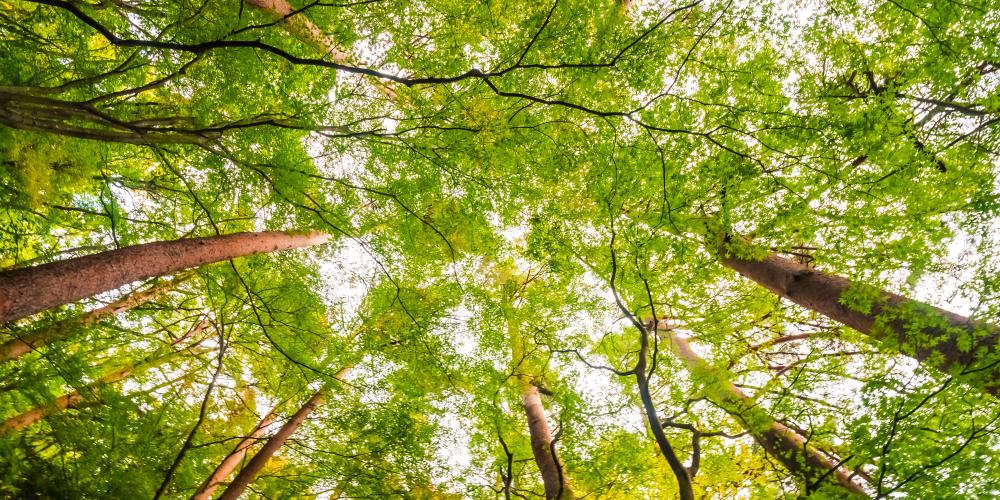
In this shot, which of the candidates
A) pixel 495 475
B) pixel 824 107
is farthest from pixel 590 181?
pixel 495 475

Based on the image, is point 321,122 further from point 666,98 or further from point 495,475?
point 495,475

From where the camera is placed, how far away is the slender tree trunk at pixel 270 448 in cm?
453

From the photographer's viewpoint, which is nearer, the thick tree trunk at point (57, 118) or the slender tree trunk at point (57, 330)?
the thick tree trunk at point (57, 118)

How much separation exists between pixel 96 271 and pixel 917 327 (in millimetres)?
6366

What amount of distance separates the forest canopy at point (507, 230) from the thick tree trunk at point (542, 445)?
2.7 inches

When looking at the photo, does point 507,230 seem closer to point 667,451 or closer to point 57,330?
point 667,451

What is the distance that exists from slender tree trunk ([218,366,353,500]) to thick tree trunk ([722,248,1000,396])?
17.5 feet

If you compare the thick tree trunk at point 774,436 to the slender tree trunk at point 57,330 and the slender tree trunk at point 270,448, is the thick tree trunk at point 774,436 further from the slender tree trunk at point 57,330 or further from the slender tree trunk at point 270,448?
the slender tree trunk at point 57,330

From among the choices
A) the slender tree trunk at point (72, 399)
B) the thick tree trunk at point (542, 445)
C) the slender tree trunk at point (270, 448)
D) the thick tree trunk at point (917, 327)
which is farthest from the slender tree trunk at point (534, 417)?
the slender tree trunk at point (72, 399)

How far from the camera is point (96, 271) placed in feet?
9.52

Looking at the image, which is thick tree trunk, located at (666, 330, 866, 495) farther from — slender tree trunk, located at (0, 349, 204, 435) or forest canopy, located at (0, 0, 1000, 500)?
slender tree trunk, located at (0, 349, 204, 435)

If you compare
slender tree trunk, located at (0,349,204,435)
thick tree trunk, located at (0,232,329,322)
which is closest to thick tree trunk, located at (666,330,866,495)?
thick tree trunk, located at (0,232,329,322)

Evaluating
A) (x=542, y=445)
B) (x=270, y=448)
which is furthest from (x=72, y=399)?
(x=542, y=445)

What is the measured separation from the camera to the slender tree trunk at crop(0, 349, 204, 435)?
3676mm
